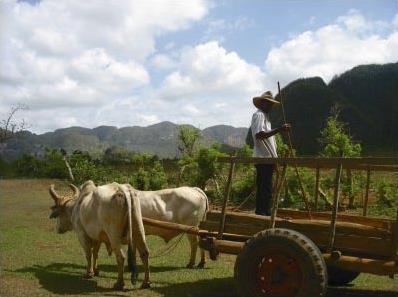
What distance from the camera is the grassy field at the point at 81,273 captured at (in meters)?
7.50

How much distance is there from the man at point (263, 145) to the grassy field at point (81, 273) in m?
1.36

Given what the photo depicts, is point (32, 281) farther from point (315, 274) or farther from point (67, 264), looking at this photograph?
point (315, 274)

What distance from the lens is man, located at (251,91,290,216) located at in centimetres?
721

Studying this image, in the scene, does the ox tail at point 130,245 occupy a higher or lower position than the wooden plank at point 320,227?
lower

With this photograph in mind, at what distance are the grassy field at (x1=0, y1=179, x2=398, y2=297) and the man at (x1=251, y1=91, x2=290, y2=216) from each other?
136cm

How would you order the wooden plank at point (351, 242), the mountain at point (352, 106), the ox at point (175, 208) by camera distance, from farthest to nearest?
the mountain at point (352, 106)
the ox at point (175, 208)
the wooden plank at point (351, 242)

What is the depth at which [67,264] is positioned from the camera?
9977mm

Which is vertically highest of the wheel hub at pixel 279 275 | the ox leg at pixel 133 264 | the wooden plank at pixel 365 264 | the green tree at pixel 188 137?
the green tree at pixel 188 137

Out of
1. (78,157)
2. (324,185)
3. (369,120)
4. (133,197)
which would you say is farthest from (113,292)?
(369,120)

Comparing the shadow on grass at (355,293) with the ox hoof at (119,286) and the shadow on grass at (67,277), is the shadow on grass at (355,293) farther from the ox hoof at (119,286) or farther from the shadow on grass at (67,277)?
the shadow on grass at (67,277)

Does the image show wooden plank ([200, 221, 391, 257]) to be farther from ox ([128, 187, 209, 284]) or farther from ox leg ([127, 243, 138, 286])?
ox ([128, 187, 209, 284])

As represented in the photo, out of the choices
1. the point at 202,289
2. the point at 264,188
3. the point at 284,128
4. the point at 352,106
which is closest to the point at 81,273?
the point at 202,289

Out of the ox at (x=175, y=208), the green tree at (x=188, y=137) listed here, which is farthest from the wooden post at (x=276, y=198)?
the green tree at (x=188, y=137)

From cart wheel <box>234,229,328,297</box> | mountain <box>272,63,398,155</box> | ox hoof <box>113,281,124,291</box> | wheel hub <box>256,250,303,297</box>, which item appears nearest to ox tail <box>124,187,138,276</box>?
ox hoof <box>113,281,124,291</box>
